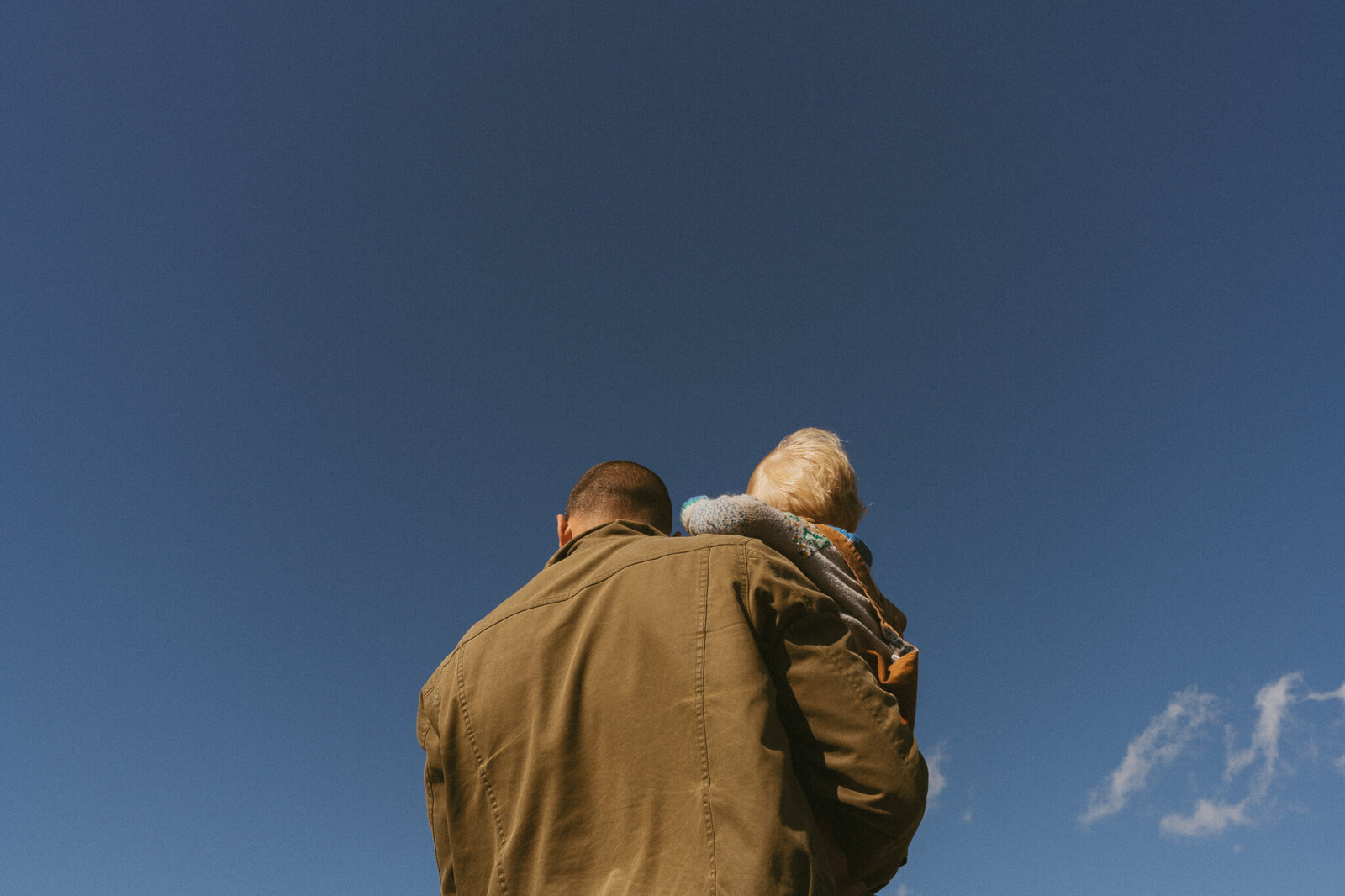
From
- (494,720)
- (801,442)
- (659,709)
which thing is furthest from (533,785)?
(801,442)

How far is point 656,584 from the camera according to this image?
226 centimetres

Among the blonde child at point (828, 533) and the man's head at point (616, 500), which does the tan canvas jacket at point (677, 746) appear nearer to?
the blonde child at point (828, 533)

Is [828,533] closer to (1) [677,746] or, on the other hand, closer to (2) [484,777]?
(1) [677,746]

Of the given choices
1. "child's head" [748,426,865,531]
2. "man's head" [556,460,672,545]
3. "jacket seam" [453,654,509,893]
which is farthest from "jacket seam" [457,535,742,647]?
"child's head" [748,426,865,531]

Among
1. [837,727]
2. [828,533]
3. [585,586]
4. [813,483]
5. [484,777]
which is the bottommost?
[484,777]

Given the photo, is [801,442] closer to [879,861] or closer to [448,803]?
[879,861]

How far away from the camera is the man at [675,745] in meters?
1.89

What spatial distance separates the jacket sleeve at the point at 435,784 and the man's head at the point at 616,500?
85 centimetres

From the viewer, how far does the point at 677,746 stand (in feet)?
6.64

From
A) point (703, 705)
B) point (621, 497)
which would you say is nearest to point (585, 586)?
point (703, 705)

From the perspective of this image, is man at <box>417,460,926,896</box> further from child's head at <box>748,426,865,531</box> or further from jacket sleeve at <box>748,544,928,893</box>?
child's head at <box>748,426,865,531</box>

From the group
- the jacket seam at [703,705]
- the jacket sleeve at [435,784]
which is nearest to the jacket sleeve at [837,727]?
the jacket seam at [703,705]

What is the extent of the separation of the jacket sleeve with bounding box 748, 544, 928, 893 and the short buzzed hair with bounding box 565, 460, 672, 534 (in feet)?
2.95

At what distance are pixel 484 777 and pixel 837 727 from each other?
1.03m
